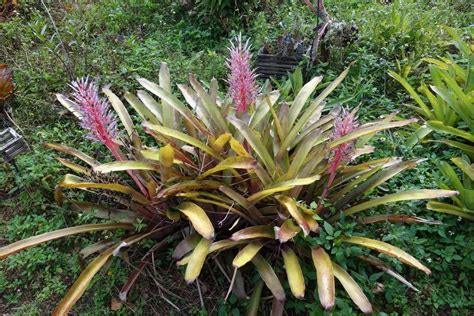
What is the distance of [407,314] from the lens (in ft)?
6.59

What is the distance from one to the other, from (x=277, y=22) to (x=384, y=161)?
6.81 feet

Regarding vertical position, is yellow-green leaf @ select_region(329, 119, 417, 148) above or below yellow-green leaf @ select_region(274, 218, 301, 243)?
above

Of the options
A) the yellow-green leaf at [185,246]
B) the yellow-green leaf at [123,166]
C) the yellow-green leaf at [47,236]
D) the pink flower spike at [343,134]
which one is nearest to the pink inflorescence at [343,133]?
the pink flower spike at [343,134]

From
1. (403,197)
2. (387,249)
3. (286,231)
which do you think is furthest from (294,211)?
(403,197)

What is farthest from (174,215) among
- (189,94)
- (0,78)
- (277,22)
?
(277,22)

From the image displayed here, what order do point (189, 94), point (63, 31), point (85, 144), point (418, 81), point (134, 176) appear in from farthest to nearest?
1. point (63, 31)
2. point (418, 81)
3. point (85, 144)
4. point (189, 94)
5. point (134, 176)

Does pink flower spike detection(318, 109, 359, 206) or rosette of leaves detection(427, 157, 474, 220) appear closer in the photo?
pink flower spike detection(318, 109, 359, 206)

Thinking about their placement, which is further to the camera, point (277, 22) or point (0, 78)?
point (277, 22)

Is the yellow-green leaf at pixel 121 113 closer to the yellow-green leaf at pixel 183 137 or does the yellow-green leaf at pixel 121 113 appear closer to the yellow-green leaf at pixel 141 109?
the yellow-green leaf at pixel 141 109

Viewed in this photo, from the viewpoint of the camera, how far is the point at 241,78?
195 centimetres

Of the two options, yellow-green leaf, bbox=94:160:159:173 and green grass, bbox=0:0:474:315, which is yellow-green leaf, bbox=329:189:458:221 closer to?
green grass, bbox=0:0:474:315

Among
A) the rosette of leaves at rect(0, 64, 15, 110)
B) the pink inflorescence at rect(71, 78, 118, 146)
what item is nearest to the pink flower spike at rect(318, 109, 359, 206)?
the pink inflorescence at rect(71, 78, 118, 146)

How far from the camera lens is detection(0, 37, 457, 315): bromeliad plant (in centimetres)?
188

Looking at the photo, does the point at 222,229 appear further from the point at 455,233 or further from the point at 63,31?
the point at 63,31
